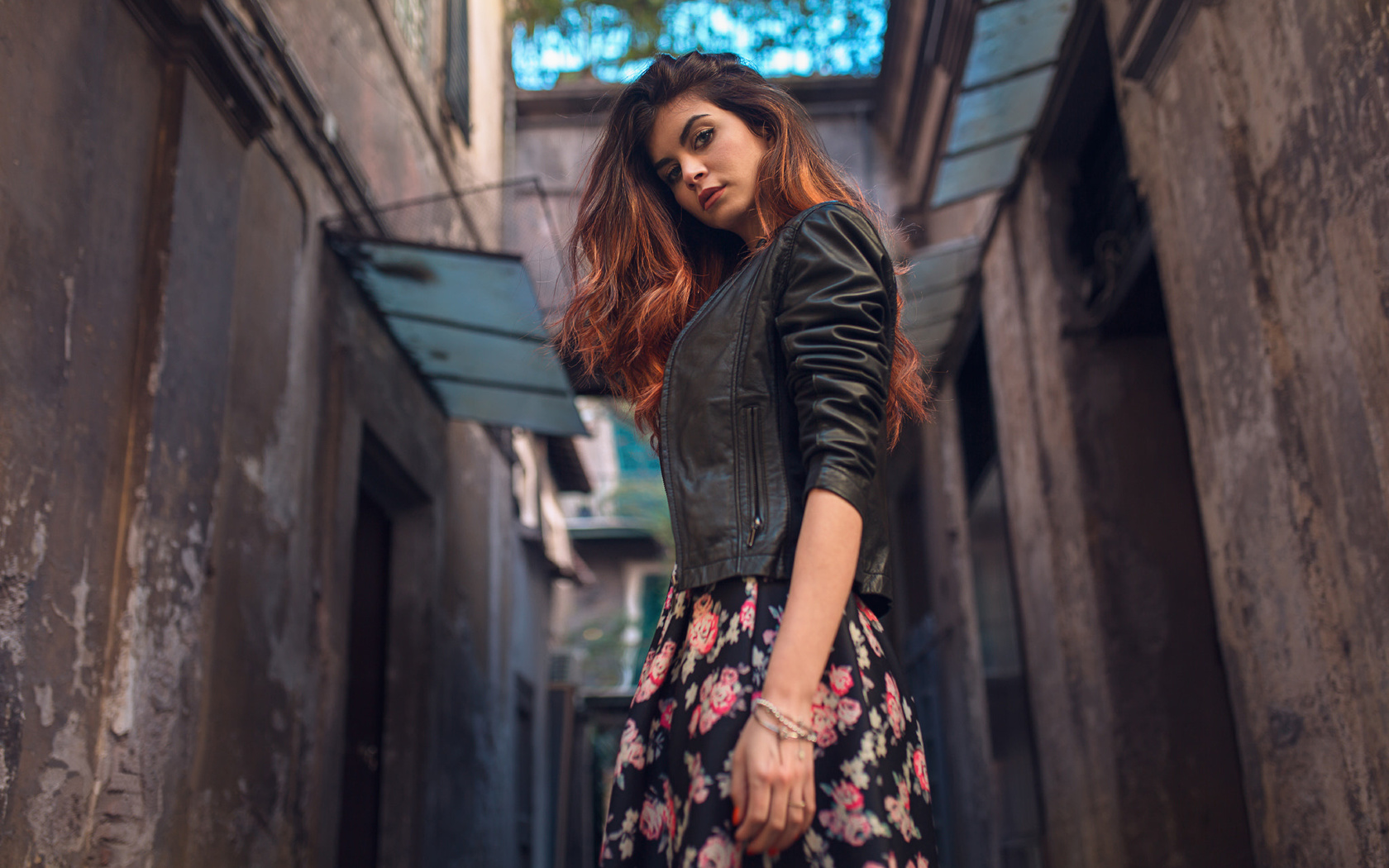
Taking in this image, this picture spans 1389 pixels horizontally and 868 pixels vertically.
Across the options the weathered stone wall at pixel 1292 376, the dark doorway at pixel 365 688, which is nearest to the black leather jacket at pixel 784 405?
the weathered stone wall at pixel 1292 376

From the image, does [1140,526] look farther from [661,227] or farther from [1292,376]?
[661,227]

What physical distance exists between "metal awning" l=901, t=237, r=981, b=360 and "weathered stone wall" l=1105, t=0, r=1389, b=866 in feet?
8.77

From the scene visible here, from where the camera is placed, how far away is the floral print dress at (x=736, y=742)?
1.29m

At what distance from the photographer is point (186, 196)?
3379 mm

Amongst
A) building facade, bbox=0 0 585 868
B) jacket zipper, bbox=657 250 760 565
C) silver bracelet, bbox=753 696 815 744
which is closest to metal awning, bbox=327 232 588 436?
building facade, bbox=0 0 585 868

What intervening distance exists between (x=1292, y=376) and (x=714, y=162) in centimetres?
170

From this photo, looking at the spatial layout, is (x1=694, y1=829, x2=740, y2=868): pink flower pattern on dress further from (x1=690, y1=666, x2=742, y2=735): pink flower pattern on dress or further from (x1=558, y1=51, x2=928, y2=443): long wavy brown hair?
(x1=558, y1=51, x2=928, y2=443): long wavy brown hair

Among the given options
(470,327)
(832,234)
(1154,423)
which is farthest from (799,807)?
(470,327)

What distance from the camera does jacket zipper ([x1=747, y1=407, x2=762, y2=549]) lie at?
1452mm

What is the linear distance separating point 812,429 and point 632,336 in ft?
1.74

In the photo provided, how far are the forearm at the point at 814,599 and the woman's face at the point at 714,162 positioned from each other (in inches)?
23.5

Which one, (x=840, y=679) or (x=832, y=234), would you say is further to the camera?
(x=832, y=234)

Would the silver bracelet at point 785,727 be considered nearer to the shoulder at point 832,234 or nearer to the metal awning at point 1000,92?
the shoulder at point 832,234

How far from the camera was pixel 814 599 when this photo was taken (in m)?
1.34
